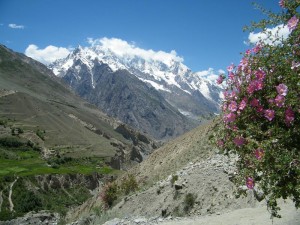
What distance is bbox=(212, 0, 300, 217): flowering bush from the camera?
6.62 meters

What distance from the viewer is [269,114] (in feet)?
22.3

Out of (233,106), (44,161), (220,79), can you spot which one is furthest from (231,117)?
(44,161)

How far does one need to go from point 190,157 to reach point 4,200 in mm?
61163

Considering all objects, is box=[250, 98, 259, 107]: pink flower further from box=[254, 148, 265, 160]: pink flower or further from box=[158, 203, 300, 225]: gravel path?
box=[158, 203, 300, 225]: gravel path

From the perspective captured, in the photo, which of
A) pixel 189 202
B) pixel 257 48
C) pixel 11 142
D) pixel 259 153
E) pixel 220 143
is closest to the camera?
pixel 259 153

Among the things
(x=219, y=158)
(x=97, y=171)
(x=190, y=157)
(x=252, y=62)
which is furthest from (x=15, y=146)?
(x=252, y=62)

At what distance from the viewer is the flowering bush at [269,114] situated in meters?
6.62

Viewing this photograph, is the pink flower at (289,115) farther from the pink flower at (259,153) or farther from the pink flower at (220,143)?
the pink flower at (220,143)

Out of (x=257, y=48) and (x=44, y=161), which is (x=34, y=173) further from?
(x=257, y=48)

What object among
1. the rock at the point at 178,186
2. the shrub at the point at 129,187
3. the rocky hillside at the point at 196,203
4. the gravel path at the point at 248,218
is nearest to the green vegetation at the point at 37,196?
the shrub at the point at 129,187

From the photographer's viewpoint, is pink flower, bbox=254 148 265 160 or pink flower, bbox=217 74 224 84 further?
pink flower, bbox=217 74 224 84

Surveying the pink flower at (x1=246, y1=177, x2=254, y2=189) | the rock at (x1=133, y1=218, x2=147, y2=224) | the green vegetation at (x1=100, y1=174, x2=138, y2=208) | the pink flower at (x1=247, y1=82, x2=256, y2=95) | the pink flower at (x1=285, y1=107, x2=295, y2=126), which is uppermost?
the pink flower at (x1=247, y1=82, x2=256, y2=95)

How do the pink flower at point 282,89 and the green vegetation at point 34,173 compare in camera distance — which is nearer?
the pink flower at point 282,89

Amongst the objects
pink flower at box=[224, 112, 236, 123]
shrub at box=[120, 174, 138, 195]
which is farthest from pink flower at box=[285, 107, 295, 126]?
shrub at box=[120, 174, 138, 195]
